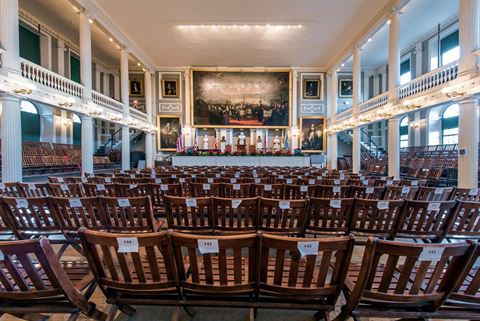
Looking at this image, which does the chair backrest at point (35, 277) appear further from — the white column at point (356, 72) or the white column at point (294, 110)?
the white column at point (294, 110)

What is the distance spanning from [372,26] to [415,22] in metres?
3.12

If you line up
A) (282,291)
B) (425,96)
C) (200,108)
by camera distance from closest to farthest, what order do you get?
(282,291) → (425,96) → (200,108)

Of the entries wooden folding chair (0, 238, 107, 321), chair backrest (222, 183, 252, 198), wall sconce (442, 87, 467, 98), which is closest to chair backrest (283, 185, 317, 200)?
chair backrest (222, 183, 252, 198)

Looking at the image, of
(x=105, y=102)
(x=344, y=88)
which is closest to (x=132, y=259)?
(x=105, y=102)

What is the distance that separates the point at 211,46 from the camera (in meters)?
16.3

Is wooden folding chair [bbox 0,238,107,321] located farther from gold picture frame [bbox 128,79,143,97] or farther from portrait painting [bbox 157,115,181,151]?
gold picture frame [bbox 128,79,143,97]

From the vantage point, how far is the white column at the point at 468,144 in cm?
722

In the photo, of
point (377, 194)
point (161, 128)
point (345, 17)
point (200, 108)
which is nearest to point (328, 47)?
point (345, 17)

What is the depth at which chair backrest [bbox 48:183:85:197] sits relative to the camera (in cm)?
395

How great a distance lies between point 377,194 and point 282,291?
297 cm

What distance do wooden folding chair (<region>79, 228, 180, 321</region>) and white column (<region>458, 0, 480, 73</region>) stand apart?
9465 mm

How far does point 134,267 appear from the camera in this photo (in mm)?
1740

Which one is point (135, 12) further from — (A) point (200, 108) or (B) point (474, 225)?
(B) point (474, 225)

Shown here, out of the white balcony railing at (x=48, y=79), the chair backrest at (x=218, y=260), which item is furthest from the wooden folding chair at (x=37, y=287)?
the white balcony railing at (x=48, y=79)
